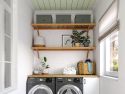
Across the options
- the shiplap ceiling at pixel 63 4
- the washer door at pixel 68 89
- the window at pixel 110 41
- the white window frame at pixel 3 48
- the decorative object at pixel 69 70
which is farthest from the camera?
the decorative object at pixel 69 70

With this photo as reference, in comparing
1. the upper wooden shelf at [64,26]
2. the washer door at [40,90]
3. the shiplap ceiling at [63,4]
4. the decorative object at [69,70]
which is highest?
the shiplap ceiling at [63,4]

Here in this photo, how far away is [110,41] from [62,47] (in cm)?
126

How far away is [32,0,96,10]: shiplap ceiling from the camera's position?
4.60m

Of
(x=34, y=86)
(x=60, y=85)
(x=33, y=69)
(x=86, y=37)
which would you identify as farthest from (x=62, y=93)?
(x=86, y=37)

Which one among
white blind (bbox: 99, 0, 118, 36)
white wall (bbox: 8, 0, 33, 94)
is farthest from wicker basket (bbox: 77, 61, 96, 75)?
white blind (bbox: 99, 0, 118, 36)

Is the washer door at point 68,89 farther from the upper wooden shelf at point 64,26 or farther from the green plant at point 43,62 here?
the upper wooden shelf at point 64,26

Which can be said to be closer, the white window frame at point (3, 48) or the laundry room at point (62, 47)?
the white window frame at point (3, 48)

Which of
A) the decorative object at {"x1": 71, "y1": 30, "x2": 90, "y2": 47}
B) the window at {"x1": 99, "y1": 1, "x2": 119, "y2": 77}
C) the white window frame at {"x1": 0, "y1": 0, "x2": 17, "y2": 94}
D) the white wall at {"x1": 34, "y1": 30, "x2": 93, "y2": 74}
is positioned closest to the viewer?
the white window frame at {"x1": 0, "y1": 0, "x2": 17, "y2": 94}

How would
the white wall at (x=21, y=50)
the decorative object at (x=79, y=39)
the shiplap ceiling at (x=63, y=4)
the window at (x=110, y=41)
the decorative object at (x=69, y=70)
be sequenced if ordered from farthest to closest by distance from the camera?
the decorative object at (x=79, y=39) < the decorative object at (x=69, y=70) < the shiplap ceiling at (x=63, y=4) < the white wall at (x=21, y=50) < the window at (x=110, y=41)

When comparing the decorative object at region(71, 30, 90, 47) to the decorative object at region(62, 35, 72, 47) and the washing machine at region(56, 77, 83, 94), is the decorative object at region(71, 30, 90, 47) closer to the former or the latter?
the decorative object at region(62, 35, 72, 47)

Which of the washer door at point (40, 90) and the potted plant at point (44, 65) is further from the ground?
the potted plant at point (44, 65)

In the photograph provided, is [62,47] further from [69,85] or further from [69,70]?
[69,85]

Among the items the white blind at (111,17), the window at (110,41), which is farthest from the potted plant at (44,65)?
the white blind at (111,17)

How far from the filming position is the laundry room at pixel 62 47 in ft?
10.4
